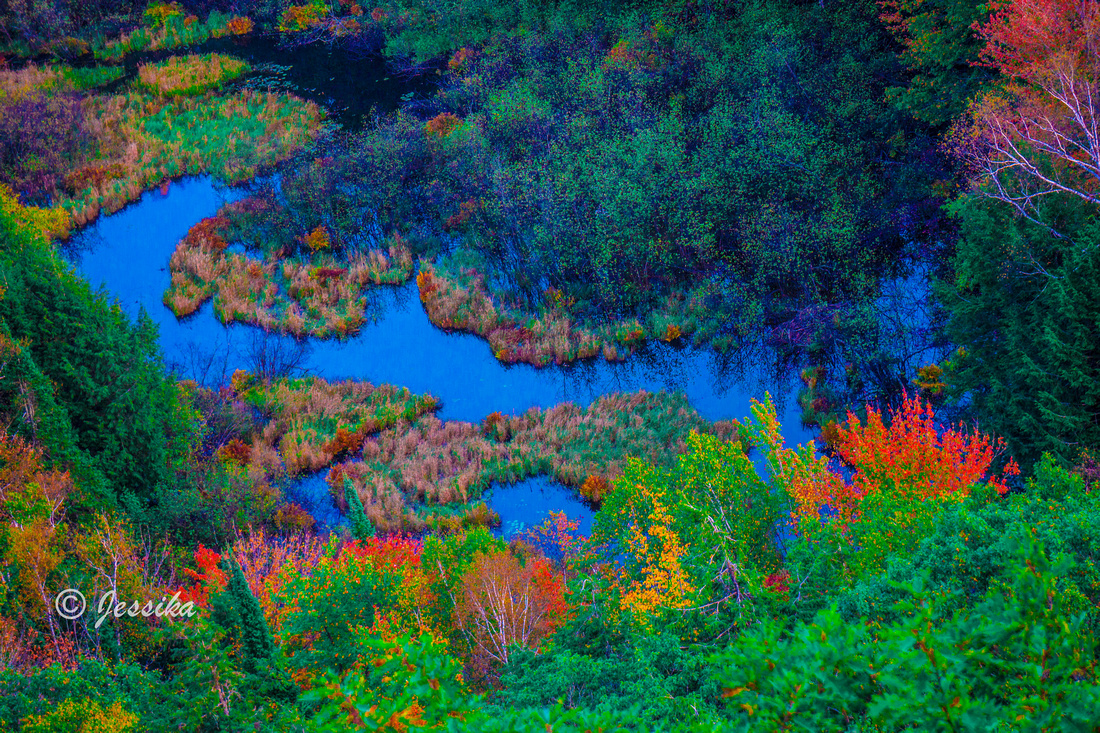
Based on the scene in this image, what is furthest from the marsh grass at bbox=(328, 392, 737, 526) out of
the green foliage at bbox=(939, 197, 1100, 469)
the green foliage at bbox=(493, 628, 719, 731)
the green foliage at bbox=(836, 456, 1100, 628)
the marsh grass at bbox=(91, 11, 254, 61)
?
the marsh grass at bbox=(91, 11, 254, 61)

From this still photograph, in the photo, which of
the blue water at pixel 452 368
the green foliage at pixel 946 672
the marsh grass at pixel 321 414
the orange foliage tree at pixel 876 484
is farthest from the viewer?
the blue water at pixel 452 368

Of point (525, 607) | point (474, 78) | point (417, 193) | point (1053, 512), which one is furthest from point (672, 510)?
point (474, 78)

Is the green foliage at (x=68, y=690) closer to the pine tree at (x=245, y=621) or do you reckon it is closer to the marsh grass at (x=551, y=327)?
the pine tree at (x=245, y=621)

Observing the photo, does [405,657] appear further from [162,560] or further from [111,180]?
[111,180]

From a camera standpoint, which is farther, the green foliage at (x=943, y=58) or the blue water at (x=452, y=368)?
the green foliage at (x=943, y=58)

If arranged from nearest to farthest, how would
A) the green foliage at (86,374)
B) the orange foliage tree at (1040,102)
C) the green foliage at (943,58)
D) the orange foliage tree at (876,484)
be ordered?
1. the orange foliage tree at (876,484)
2. the orange foliage tree at (1040,102)
3. the green foliage at (86,374)
4. the green foliage at (943,58)

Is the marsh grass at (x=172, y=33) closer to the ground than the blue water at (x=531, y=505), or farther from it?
farther from it

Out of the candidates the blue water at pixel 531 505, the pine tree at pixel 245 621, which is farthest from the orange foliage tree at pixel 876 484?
the pine tree at pixel 245 621

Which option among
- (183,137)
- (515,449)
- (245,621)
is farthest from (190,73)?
(245,621)
